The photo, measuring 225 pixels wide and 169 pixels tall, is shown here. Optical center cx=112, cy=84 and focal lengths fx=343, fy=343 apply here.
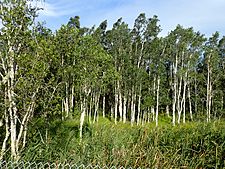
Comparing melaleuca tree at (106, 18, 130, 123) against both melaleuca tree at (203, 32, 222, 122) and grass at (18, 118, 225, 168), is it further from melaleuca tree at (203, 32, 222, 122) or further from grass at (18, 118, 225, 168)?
grass at (18, 118, 225, 168)

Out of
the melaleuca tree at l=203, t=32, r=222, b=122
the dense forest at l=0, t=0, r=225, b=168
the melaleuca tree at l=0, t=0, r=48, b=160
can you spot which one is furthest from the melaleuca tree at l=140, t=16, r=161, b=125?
Answer: the melaleuca tree at l=0, t=0, r=48, b=160

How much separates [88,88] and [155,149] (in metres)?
14.8

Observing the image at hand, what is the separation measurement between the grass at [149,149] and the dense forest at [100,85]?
2 centimetres

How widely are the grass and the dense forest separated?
0.02m

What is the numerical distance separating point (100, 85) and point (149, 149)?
20.6 m

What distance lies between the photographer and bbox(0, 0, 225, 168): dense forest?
23.7 feet

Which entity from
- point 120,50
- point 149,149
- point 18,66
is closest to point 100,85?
point 120,50

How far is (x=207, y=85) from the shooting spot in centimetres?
4134

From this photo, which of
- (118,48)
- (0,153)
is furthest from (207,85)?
(0,153)

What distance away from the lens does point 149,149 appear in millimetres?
6734

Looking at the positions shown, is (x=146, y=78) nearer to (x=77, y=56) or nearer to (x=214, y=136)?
(x=77, y=56)

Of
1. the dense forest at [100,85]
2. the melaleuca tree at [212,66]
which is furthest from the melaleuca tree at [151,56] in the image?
the melaleuca tree at [212,66]

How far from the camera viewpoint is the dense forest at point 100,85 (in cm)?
723

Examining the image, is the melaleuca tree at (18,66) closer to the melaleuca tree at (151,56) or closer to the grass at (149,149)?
the grass at (149,149)
